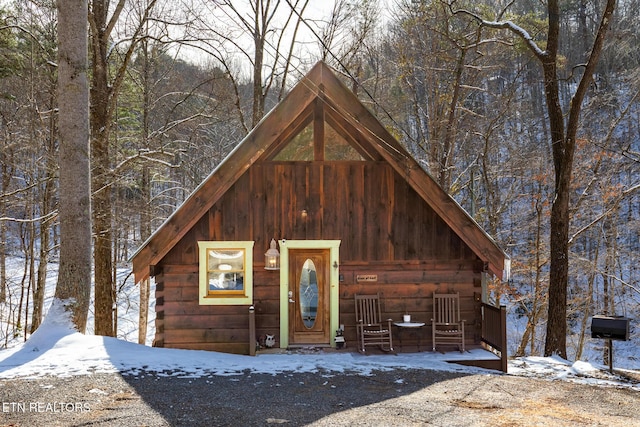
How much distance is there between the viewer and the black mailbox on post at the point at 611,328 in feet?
27.8

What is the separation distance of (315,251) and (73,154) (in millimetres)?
4401

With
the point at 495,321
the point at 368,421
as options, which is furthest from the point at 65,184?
the point at 495,321

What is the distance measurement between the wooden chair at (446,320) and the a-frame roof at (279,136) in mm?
1019

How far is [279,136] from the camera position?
31.2ft

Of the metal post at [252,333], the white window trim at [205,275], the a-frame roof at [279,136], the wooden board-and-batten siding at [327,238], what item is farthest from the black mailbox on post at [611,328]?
the white window trim at [205,275]

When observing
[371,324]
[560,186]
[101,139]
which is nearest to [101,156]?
[101,139]

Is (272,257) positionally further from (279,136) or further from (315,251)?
(279,136)

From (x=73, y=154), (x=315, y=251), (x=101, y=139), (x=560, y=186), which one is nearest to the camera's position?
(x=73, y=154)

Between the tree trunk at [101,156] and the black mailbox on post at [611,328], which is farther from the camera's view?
the tree trunk at [101,156]

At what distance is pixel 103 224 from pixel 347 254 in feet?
20.9

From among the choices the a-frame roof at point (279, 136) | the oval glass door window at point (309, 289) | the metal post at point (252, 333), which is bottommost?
the metal post at point (252, 333)

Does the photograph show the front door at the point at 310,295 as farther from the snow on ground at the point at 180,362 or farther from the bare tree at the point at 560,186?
the bare tree at the point at 560,186

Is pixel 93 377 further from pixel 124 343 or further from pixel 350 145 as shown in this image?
pixel 350 145

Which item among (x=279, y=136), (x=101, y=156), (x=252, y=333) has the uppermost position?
(x=101, y=156)
